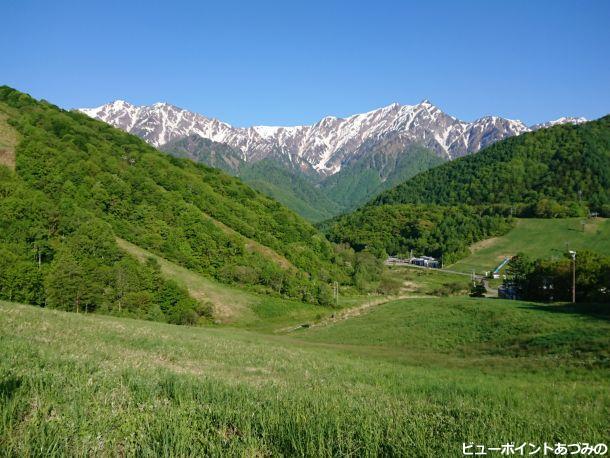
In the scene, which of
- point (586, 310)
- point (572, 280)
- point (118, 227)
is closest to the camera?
point (586, 310)

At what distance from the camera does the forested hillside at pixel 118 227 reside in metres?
85.9

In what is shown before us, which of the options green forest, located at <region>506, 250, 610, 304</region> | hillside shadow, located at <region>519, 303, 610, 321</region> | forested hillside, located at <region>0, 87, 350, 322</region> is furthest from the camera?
forested hillside, located at <region>0, 87, 350, 322</region>

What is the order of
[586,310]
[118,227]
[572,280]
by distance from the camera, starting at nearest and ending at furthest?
[586,310] < [572,280] < [118,227]

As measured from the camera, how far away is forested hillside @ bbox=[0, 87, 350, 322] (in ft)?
282

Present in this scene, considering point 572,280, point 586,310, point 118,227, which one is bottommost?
point 572,280

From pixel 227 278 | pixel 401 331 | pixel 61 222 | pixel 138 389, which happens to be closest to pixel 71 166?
pixel 61 222

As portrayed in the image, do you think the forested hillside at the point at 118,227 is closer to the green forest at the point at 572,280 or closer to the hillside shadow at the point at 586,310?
the green forest at the point at 572,280

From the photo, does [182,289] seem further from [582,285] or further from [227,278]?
[582,285]

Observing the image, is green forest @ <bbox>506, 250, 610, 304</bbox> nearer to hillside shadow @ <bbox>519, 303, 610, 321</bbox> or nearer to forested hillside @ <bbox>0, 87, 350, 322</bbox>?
hillside shadow @ <bbox>519, 303, 610, 321</bbox>

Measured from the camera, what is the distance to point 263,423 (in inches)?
196

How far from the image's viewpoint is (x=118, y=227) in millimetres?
119750

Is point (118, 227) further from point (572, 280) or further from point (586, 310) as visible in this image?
point (572, 280)

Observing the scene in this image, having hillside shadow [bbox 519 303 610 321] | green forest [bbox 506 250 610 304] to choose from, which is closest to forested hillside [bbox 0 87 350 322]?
green forest [bbox 506 250 610 304]

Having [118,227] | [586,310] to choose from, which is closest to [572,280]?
[586,310]
